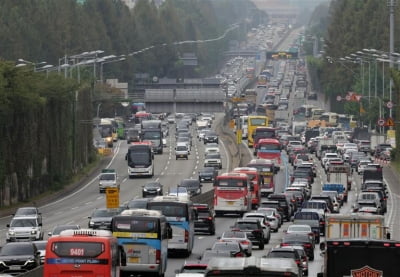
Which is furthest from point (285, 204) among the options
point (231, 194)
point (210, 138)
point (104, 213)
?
point (210, 138)

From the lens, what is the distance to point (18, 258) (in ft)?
169

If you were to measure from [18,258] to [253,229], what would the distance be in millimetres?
17706

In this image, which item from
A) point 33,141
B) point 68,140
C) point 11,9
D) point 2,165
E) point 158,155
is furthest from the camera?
point 11,9

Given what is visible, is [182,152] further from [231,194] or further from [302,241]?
[302,241]

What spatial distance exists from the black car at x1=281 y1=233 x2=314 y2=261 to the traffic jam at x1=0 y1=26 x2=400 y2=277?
3.0 inches

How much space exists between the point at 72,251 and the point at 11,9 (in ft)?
468

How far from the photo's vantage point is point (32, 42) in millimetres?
184500

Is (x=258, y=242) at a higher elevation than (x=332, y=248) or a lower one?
lower

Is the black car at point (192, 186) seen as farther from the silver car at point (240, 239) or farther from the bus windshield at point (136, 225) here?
the bus windshield at point (136, 225)

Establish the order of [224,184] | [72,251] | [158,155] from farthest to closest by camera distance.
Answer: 1. [158,155]
2. [224,184]
3. [72,251]

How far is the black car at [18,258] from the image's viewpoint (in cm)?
5097

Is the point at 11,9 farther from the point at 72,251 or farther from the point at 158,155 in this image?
the point at 72,251

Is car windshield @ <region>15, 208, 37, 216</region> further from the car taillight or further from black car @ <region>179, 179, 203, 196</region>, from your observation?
the car taillight

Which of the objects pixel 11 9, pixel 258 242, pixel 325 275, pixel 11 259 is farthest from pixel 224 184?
pixel 11 9
